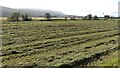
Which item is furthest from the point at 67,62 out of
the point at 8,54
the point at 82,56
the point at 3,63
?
the point at 8,54

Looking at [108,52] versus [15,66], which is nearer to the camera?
[15,66]

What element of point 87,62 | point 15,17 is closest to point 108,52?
point 87,62

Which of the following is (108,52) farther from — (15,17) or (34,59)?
(15,17)

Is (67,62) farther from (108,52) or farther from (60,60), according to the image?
(108,52)

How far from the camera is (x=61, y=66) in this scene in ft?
75.9

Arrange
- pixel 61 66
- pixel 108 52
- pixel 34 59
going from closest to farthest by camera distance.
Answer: pixel 61 66, pixel 34 59, pixel 108 52

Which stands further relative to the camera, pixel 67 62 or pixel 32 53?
pixel 32 53

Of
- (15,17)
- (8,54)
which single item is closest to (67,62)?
(8,54)

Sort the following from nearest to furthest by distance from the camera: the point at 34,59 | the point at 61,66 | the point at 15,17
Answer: the point at 61,66, the point at 34,59, the point at 15,17

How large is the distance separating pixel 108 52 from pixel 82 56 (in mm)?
6175

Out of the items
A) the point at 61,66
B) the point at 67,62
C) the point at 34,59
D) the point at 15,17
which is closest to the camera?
the point at 61,66

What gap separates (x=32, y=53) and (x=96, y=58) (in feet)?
26.6

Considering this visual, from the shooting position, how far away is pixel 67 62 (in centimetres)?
2462

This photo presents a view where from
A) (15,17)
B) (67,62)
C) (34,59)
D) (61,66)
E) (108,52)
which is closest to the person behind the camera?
(61,66)
